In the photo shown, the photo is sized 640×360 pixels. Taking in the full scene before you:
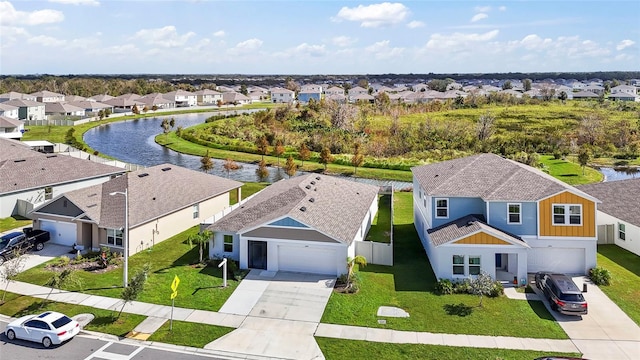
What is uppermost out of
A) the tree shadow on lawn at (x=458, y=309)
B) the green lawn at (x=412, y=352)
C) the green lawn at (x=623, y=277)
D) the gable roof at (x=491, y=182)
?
the gable roof at (x=491, y=182)

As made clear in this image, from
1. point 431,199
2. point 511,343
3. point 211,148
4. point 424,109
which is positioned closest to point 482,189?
point 431,199

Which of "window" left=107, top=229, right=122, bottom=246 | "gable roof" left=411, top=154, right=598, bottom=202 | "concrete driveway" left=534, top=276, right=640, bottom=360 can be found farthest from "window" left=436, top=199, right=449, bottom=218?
"window" left=107, top=229, right=122, bottom=246

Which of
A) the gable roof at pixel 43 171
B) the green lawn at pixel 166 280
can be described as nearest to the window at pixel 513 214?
the green lawn at pixel 166 280

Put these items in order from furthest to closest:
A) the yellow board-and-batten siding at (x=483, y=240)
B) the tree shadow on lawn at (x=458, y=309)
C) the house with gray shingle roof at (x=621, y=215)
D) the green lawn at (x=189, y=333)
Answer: the house with gray shingle roof at (x=621, y=215), the yellow board-and-batten siding at (x=483, y=240), the tree shadow on lawn at (x=458, y=309), the green lawn at (x=189, y=333)

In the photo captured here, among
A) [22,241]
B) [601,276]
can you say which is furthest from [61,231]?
[601,276]

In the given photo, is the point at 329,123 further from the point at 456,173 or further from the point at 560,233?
the point at 560,233

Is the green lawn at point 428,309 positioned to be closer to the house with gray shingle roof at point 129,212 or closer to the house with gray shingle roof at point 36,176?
the house with gray shingle roof at point 129,212

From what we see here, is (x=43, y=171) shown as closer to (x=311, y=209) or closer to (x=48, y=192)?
(x=48, y=192)
